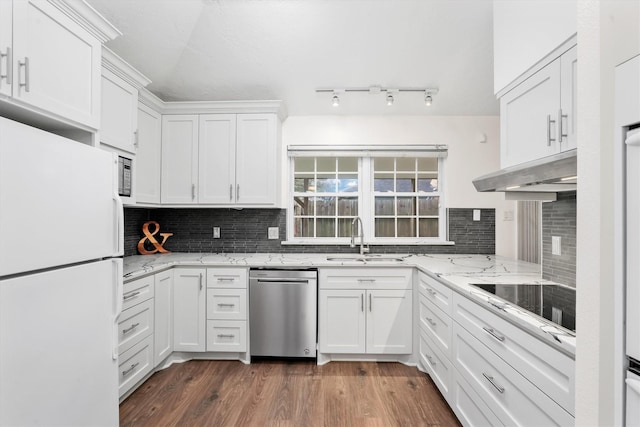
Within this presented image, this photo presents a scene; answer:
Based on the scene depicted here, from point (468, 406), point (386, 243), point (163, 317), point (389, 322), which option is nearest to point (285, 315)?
point (389, 322)

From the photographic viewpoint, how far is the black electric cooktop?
1.20 m

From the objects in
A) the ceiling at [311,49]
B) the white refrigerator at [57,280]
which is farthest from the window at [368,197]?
the white refrigerator at [57,280]

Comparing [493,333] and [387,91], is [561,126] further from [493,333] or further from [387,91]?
[387,91]

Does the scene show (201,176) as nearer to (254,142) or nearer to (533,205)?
(254,142)

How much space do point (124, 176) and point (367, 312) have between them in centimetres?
225

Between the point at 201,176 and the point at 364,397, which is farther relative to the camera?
A: the point at 201,176

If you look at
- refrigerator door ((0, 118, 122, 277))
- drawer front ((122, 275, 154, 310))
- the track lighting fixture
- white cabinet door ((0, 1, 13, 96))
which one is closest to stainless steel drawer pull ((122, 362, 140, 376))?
drawer front ((122, 275, 154, 310))

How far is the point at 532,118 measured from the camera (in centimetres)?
150

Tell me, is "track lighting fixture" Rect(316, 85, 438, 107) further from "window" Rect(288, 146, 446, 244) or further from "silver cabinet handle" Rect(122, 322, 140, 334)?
"silver cabinet handle" Rect(122, 322, 140, 334)

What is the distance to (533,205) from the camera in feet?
10.2

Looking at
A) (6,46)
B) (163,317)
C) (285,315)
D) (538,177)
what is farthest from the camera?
(285,315)

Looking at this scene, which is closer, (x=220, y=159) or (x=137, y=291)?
(x=137, y=291)

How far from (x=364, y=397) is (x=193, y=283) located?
1.66 meters

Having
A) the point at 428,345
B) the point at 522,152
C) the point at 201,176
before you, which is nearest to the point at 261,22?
the point at 201,176
